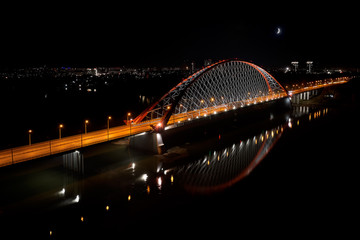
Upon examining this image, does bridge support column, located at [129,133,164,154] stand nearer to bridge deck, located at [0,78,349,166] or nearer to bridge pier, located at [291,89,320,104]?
bridge deck, located at [0,78,349,166]

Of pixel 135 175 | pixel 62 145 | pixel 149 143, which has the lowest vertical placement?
pixel 135 175

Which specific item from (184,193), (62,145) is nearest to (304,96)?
(184,193)

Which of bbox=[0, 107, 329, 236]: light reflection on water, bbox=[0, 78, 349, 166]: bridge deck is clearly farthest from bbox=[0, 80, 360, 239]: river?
bbox=[0, 78, 349, 166]: bridge deck

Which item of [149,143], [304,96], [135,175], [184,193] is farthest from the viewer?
[304,96]

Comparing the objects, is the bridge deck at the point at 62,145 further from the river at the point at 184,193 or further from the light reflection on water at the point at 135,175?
the light reflection on water at the point at 135,175

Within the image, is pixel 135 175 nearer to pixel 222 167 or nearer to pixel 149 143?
pixel 149 143

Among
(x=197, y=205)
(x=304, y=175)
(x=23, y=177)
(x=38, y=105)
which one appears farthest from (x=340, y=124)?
(x=38, y=105)

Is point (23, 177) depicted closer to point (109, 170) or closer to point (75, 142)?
point (75, 142)

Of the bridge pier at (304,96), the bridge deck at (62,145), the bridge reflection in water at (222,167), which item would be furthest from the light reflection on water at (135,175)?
the bridge pier at (304,96)
